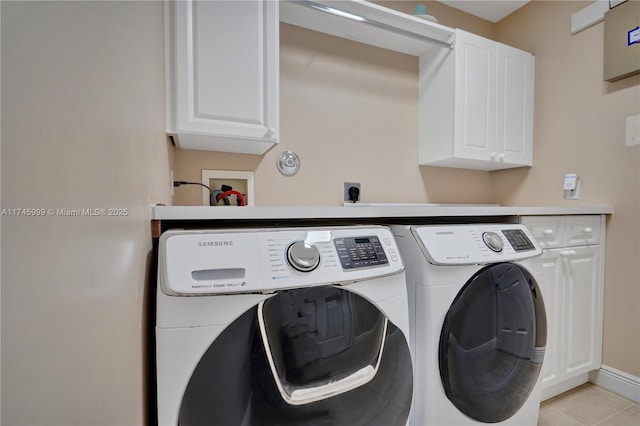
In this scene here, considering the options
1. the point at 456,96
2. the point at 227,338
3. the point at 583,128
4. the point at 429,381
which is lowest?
the point at 429,381

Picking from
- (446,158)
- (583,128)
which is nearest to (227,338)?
(446,158)

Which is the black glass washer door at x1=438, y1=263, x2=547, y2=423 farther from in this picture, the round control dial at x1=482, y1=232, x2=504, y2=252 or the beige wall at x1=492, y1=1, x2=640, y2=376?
the beige wall at x1=492, y1=1, x2=640, y2=376

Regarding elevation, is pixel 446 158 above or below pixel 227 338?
above

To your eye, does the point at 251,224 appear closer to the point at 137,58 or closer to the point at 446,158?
the point at 137,58

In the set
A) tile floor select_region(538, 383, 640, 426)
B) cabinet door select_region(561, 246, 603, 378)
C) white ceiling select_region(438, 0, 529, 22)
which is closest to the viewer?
tile floor select_region(538, 383, 640, 426)

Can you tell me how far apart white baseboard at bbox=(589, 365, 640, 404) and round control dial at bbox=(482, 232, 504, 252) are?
4.54 ft

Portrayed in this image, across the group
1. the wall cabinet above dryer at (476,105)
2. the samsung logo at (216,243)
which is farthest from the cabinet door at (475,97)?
the samsung logo at (216,243)

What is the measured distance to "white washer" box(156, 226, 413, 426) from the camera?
2.02 ft

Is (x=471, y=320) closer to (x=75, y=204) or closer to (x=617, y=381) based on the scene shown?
(x=75, y=204)

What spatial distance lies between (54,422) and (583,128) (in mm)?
2610

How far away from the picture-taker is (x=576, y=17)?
6.24 ft

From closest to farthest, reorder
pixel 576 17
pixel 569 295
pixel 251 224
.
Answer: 1. pixel 251 224
2. pixel 569 295
3. pixel 576 17

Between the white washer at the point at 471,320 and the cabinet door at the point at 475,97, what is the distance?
1.10 metres

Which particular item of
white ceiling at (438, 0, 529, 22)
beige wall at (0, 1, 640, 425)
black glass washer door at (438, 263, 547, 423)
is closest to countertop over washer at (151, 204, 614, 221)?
beige wall at (0, 1, 640, 425)
